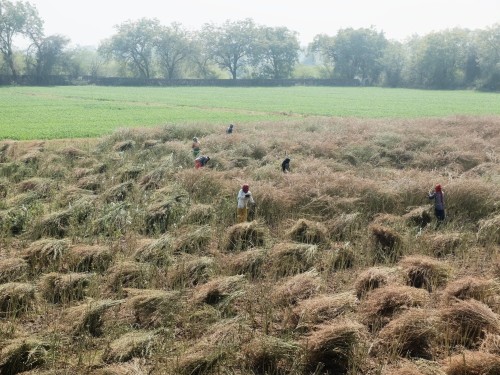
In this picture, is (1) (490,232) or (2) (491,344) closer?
(2) (491,344)

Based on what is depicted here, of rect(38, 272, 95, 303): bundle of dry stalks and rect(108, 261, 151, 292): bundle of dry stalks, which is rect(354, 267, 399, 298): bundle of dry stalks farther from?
rect(38, 272, 95, 303): bundle of dry stalks

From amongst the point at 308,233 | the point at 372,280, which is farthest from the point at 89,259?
the point at 372,280

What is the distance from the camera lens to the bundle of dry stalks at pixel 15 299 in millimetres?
6900

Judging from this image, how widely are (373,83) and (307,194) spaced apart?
9379 cm

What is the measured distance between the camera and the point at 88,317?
6.48 meters

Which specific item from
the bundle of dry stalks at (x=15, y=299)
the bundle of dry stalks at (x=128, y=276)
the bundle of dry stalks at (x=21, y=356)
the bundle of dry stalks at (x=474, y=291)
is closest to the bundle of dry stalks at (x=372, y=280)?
the bundle of dry stalks at (x=474, y=291)

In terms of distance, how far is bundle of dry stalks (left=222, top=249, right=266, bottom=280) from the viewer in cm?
825

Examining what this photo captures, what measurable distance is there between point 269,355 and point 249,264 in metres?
2.73

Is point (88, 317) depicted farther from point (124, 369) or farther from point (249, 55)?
point (249, 55)

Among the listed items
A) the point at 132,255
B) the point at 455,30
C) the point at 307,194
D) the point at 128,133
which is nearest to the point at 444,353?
the point at 132,255

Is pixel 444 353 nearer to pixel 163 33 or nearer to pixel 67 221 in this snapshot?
pixel 67 221

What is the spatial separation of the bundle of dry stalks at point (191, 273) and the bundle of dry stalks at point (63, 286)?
1300 mm

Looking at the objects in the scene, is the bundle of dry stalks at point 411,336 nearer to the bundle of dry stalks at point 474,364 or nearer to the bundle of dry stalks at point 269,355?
the bundle of dry stalks at point 474,364

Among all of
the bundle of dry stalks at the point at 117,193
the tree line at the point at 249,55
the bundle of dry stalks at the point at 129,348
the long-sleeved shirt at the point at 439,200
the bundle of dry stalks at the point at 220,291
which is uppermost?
the tree line at the point at 249,55
